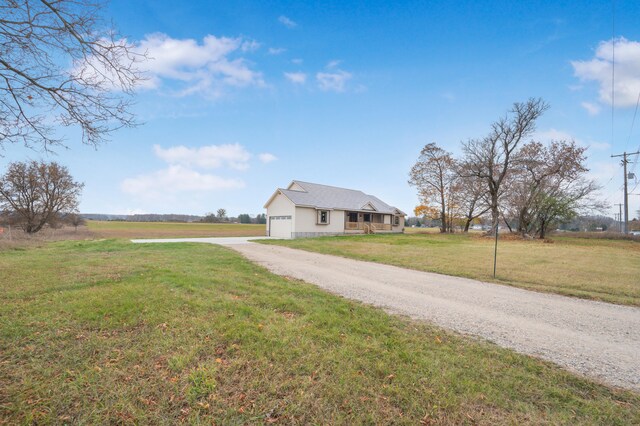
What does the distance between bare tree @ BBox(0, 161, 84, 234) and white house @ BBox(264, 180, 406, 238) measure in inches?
804

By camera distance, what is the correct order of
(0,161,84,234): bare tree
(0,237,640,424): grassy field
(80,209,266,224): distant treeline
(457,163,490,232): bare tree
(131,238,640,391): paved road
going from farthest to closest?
(80,209,266,224): distant treeline → (457,163,490,232): bare tree → (0,161,84,234): bare tree → (131,238,640,391): paved road → (0,237,640,424): grassy field

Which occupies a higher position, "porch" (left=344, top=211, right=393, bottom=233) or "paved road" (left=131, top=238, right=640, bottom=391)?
"porch" (left=344, top=211, right=393, bottom=233)

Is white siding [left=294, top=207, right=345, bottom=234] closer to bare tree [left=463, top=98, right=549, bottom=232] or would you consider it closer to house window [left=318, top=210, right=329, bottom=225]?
house window [left=318, top=210, right=329, bottom=225]

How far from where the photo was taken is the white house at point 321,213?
25.1 meters

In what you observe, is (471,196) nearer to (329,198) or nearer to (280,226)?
(329,198)

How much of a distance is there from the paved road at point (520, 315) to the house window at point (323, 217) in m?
17.9

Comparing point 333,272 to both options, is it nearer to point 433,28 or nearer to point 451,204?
point 433,28

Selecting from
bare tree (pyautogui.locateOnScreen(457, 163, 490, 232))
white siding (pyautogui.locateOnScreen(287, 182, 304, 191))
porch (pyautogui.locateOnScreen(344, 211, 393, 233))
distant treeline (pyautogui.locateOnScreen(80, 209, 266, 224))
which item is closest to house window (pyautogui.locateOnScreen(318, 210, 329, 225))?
porch (pyautogui.locateOnScreen(344, 211, 393, 233))

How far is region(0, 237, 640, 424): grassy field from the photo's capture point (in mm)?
2387

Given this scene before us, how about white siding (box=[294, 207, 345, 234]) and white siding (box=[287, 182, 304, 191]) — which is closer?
white siding (box=[294, 207, 345, 234])

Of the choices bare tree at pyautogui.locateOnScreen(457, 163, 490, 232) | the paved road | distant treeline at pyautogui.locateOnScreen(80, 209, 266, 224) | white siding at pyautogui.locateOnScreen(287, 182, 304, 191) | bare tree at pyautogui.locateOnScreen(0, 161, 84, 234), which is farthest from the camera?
distant treeline at pyautogui.locateOnScreen(80, 209, 266, 224)

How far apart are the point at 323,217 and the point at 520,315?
22265 mm

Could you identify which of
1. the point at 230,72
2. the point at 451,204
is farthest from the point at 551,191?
the point at 230,72

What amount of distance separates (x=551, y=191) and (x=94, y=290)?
34064 mm
